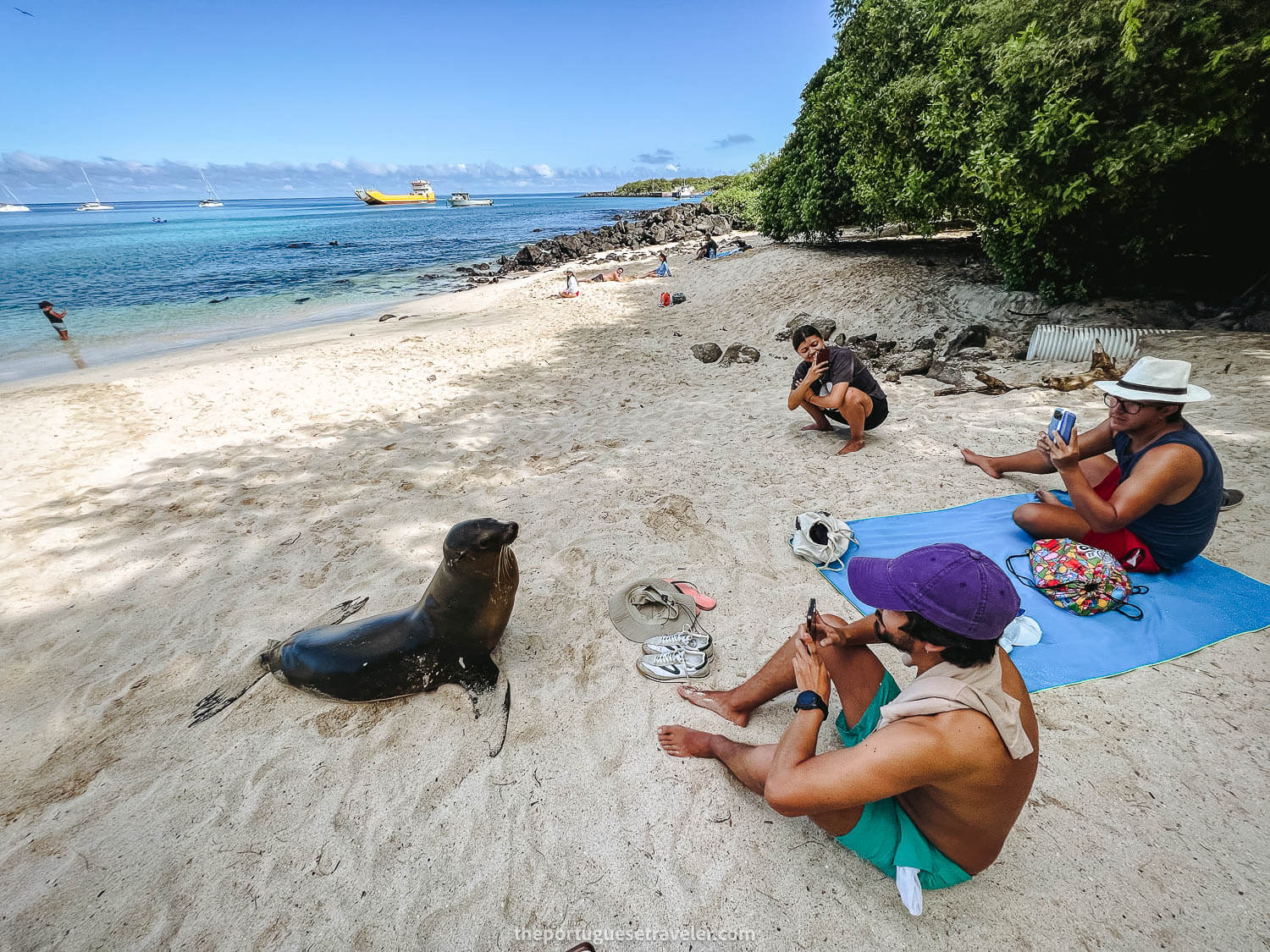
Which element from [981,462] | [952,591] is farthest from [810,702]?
[981,462]

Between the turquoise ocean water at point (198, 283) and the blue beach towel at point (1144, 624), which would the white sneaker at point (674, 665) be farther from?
the turquoise ocean water at point (198, 283)

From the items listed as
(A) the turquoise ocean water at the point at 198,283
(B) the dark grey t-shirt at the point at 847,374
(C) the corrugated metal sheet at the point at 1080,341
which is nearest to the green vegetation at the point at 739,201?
(A) the turquoise ocean water at the point at 198,283

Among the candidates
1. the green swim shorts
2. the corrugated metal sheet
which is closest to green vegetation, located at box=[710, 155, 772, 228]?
the corrugated metal sheet

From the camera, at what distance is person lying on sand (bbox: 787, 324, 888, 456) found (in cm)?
541

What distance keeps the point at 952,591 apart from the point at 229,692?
157 inches

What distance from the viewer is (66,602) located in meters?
4.03

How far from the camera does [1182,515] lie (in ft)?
10.4

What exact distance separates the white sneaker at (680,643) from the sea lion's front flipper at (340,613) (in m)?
2.16

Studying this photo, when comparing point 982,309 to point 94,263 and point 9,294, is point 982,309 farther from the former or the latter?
point 94,263

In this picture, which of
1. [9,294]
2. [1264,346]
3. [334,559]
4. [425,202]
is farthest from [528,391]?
[425,202]

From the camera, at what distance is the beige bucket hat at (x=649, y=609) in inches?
134

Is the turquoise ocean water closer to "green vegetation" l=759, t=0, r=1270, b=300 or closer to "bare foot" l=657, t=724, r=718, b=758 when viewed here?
"bare foot" l=657, t=724, r=718, b=758

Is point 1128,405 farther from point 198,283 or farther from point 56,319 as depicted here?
point 198,283

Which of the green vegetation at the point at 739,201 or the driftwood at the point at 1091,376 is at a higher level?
the green vegetation at the point at 739,201
